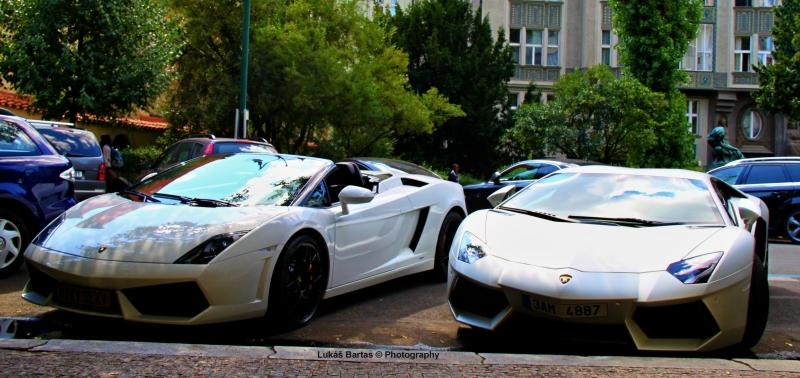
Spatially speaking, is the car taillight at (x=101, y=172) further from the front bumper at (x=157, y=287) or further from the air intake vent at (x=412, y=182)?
the front bumper at (x=157, y=287)

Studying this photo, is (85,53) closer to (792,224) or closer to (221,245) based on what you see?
(221,245)

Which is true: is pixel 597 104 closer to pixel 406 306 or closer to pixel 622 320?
pixel 406 306

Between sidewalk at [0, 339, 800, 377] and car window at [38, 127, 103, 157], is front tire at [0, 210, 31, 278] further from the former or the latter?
car window at [38, 127, 103, 157]

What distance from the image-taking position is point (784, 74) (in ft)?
83.0

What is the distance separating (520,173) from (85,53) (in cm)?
1128

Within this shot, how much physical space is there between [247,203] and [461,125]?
2873 centimetres

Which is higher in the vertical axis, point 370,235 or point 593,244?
point 593,244

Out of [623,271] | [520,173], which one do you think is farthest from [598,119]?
[623,271]

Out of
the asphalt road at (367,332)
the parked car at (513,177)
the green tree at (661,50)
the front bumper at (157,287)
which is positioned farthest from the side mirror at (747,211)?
the green tree at (661,50)

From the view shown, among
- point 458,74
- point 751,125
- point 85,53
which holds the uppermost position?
point 458,74

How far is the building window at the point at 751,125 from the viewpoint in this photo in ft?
120

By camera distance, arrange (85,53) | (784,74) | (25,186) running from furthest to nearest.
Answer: (784,74) → (85,53) → (25,186)

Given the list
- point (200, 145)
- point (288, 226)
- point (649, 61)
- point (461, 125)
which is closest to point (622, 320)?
point (288, 226)

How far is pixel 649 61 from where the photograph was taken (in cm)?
2594
